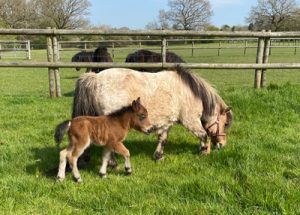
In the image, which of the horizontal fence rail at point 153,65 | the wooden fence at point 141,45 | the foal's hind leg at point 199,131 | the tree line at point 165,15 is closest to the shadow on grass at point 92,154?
the foal's hind leg at point 199,131

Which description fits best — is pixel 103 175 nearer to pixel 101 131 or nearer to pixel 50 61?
pixel 101 131

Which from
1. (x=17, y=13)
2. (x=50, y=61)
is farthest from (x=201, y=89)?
(x=17, y=13)

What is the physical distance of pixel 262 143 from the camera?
5469mm

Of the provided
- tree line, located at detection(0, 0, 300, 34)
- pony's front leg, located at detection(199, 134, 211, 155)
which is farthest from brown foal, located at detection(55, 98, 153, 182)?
tree line, located at detection(0, 0, 300, 34)

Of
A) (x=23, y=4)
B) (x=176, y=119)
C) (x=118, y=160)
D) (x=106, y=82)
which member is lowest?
(x=118, y=160)

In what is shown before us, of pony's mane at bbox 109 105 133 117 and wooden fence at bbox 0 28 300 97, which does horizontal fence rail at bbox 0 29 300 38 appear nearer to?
wooden fence at bbox 0 28 300 97

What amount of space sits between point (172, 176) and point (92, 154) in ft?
5.27

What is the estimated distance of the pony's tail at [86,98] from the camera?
4.63 m

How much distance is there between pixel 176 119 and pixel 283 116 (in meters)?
2.91

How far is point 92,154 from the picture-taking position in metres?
5.40

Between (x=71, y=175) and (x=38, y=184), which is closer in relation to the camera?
(x=38, y=184)

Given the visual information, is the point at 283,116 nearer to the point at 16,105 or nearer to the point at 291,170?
the point at 291,170

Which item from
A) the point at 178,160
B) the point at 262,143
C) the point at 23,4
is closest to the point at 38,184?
the point at 178,160

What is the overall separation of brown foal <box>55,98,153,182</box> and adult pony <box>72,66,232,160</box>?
37 cm
